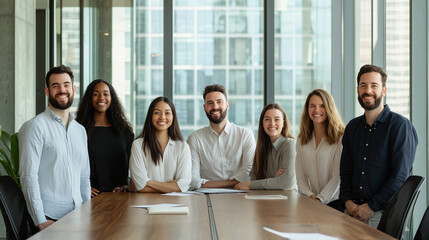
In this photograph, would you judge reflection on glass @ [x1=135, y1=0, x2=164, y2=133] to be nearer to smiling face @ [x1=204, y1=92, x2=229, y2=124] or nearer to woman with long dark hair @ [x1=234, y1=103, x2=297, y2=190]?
smiling face @ [x1=204, y1=92, x2=229, y2=124]

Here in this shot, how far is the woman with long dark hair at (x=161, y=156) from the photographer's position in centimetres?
450

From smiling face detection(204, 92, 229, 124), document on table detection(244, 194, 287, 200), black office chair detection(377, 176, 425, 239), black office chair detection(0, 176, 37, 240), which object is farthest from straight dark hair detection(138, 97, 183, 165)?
black office chair detection(377, 176, 425, 239)

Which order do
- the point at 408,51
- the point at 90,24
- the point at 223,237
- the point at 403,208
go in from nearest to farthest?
the point at 223,237, the point at 403,208, the point at 408,51, the point at 90,24

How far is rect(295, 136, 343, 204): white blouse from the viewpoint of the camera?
4.49 metres

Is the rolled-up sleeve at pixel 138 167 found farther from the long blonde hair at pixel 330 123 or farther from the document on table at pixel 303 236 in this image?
the document on table at pixel 303 236

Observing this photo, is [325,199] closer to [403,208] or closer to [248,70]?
[403,208]

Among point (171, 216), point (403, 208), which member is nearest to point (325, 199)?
point (403, 208)

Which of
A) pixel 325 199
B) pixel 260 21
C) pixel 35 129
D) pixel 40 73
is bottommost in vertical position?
pixel 325 199

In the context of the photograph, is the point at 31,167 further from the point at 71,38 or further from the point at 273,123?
the point at 71,38

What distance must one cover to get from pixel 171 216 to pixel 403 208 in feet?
4.25

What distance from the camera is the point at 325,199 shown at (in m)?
4.40

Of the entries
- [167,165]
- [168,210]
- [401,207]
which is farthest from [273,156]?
[401,207]

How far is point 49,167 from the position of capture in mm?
3742

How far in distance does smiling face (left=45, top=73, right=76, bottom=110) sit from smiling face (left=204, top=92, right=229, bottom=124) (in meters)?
1.58
